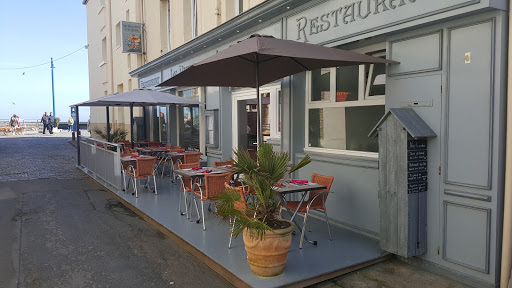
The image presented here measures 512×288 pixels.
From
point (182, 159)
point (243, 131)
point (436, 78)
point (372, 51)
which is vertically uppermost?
point (372, 51)

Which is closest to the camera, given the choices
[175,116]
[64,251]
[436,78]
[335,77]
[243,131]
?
[436,78]

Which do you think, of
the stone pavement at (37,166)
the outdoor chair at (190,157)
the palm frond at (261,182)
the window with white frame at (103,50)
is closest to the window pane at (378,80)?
the palm frond at (261,182)

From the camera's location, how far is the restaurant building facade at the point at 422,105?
3.80 metres

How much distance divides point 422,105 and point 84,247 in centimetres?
470

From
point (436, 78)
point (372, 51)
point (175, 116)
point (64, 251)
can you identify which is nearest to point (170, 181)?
point (175, 116)

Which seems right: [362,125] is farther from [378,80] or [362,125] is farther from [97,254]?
[97,254]

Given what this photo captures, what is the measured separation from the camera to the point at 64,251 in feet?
17.2

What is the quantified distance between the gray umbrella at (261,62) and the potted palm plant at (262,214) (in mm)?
1050

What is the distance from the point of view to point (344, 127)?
5.92 m

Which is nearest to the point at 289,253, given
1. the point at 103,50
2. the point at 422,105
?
the point at 422,105

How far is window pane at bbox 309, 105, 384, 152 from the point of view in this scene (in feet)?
17.9

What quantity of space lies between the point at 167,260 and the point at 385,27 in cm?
390

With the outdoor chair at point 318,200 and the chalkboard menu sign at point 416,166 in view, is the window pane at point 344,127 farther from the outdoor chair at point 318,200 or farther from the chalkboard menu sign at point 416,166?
the chalkboard menu sign at point 416,166

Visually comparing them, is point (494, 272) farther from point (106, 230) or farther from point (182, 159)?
point (182, 159)
